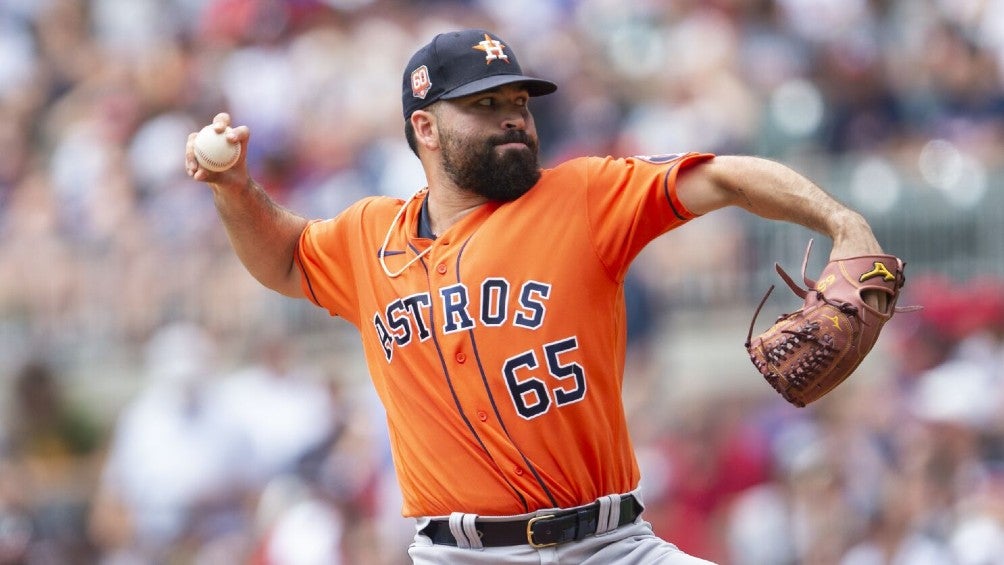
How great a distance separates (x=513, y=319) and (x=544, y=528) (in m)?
0.58

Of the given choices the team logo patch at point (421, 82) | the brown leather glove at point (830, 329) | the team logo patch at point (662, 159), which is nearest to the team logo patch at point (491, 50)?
the team logo patch at point (421, 82)

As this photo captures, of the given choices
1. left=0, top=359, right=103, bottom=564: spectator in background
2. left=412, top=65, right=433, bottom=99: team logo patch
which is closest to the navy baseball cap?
left=412, top=65, right=433, bottom=99: team logo patch

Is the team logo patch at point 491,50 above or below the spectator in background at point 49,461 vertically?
above

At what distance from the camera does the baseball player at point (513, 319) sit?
14.1 feet

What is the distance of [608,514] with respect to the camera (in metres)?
4.33

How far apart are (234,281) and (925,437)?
16.3 ft

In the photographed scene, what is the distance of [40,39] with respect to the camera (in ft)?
43.6

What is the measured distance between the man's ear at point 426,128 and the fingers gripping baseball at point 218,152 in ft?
1.69

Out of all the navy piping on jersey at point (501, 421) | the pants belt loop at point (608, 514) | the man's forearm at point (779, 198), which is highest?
the man's forearm at point (779, 198)

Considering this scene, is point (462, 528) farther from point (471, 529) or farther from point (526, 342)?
point (526, 342)

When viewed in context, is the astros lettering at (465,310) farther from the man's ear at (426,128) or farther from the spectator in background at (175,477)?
the spectator in background at (175,477)

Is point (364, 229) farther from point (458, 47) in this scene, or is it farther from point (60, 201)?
point (60, 201)

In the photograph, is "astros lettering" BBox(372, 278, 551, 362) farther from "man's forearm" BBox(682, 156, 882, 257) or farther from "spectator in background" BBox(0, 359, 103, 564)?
"spectator in background" BBox(0, 359, 103, 564)

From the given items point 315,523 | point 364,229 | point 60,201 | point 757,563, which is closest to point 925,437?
point 757,563
